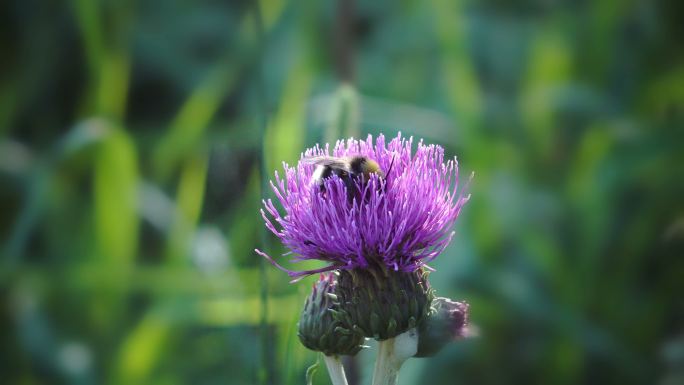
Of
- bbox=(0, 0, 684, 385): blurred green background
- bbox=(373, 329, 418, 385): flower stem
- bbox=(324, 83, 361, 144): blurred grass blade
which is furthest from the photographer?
bbox=(0, 0, 684, 385): blurred green background

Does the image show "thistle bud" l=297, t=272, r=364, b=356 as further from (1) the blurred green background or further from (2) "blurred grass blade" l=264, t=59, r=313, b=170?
(2) "blurred grass blade" l=264, t=59, r=313, b=170

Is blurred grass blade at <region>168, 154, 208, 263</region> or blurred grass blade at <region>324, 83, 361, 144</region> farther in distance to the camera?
blurred grass blade at <region>168, 154, 208, 263</region>

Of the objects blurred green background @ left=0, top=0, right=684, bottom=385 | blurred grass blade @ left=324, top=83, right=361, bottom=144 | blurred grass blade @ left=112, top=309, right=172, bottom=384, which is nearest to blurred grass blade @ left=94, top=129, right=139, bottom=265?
blurred green background @ left=0, top=0, right=684, bottom=385

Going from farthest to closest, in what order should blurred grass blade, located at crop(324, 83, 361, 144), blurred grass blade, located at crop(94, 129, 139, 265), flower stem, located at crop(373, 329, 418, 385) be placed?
blurred grass blade, located at crop(94, 129, 139, 265)
blurred grass blade, located at crop(324, 83, 361, 144)
flower stem, located at crop(373, 329, 418, 385)

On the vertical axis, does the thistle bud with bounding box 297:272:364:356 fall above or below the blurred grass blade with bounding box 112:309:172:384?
above

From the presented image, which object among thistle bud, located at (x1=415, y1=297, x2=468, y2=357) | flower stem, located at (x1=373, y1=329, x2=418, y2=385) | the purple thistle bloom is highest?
the purple thistle bloom

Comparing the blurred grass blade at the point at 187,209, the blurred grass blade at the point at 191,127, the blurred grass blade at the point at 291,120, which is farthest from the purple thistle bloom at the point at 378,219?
Answer: the blurred grass blade at the point at 191,127

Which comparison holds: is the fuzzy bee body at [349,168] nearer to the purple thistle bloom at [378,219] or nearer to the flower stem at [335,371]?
the purple thistle bloom at [378,219]

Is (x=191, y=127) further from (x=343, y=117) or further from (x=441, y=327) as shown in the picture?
(x=441, y=327)
